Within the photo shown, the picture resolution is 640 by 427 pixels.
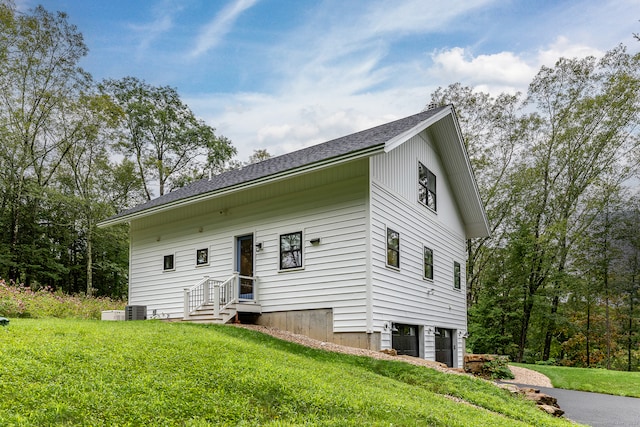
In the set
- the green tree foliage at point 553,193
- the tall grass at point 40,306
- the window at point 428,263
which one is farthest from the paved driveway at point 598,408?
the tall grass at point 40,306

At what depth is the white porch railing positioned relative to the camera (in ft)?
39.2

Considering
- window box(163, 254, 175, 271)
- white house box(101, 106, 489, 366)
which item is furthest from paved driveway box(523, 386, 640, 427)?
window box(163, 254, 175, 271)

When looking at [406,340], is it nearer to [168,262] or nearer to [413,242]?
[413,242]

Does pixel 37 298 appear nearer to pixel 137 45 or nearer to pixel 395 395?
pixel 137 45

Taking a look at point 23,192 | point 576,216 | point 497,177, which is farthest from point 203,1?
point 576,216

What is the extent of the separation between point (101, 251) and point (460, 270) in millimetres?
20574

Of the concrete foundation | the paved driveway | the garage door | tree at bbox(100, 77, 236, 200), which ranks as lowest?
the paved driveway

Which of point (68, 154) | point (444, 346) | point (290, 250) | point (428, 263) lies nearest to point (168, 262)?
point (290, 250)

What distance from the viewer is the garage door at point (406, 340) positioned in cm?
1177

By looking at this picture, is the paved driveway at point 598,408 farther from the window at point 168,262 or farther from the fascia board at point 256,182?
the window at point 168,262

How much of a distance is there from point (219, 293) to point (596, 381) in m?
10.8

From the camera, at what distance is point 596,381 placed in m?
13.3

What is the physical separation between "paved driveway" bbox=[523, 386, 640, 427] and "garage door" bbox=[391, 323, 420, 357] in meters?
3.37

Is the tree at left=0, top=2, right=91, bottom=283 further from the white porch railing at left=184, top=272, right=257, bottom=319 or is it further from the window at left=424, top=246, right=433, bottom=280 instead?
the window at left=424, top=246, right=433, bottom=280
